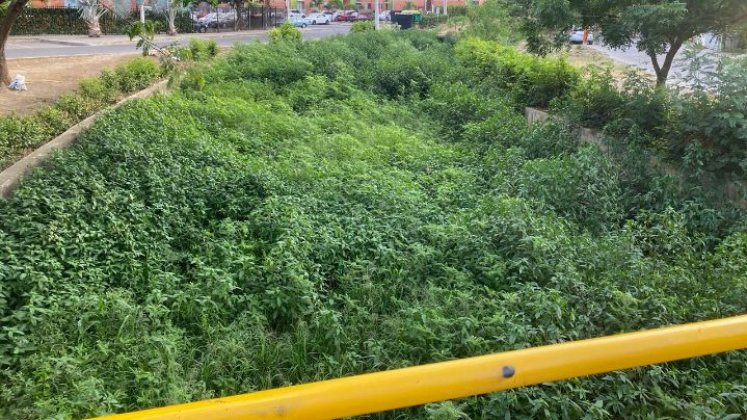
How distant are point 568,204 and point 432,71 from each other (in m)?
8.12

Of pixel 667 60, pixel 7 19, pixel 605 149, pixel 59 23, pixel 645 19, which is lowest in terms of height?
pixel 605 149

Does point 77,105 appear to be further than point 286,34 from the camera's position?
No

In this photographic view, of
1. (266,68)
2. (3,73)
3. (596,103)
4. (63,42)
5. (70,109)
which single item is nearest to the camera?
(596,103)

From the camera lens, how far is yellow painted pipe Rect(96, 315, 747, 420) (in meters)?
1.38

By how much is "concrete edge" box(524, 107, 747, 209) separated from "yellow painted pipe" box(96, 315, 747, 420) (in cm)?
474

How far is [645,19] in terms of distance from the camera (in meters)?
7.04

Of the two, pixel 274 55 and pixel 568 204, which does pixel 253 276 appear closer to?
pixel 568 204

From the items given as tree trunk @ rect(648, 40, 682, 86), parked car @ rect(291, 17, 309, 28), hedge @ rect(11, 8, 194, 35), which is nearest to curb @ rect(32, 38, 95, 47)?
hedge @ rect(11, 8, 194, 35)

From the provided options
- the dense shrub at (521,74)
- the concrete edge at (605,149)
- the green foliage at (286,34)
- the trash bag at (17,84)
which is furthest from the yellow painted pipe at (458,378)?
the green foliage at (286,34)

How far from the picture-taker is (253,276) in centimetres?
446

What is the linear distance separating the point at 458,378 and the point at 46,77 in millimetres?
12532

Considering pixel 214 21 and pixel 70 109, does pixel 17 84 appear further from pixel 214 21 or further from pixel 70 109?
pixel 214 21

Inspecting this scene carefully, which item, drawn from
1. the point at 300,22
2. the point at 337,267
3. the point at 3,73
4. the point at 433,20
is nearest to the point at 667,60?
the point at 337,267

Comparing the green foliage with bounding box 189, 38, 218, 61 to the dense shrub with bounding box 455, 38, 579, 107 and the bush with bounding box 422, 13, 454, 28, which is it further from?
the bush with bounding box 422, 13, 454, 28
